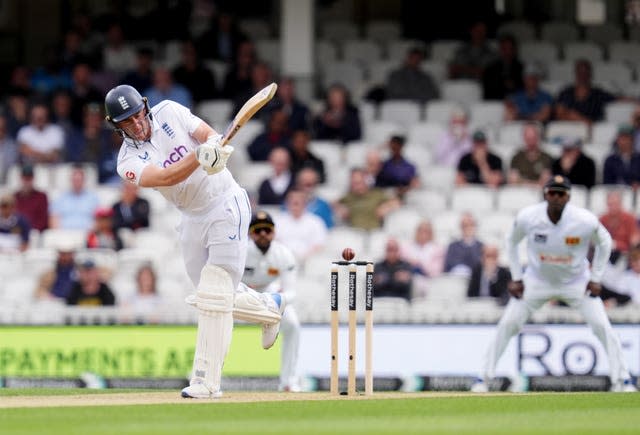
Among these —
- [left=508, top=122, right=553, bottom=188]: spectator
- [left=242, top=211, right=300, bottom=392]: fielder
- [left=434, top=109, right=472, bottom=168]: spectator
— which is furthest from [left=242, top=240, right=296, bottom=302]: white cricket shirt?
[left=434, top=109, right=472, bottom=168]: spectator

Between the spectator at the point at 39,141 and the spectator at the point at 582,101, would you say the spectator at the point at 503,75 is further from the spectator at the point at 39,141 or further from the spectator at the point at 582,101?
the spectator at the point at 39,141

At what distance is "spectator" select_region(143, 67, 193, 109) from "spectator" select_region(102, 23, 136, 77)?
2.94ft

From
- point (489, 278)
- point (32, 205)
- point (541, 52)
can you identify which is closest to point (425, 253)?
point (489, 278)

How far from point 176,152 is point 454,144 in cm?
818

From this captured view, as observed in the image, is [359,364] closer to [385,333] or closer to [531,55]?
[385,333]

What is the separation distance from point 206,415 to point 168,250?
24.5ft

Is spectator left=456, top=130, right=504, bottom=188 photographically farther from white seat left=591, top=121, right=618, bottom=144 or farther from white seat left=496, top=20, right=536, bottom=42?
white seat left=496, top=20, right=536, bottom=42

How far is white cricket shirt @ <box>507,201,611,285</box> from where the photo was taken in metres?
13.3

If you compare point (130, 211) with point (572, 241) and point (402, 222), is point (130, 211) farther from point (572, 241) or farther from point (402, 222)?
point (572, 241)

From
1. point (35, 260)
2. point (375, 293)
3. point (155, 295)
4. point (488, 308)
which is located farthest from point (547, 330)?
point (35, 260)

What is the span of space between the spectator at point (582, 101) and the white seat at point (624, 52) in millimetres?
1153

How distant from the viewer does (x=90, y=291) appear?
1586 centimetres

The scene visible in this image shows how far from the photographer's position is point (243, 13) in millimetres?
21469

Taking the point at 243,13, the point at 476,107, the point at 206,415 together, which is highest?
the point at 243,13
